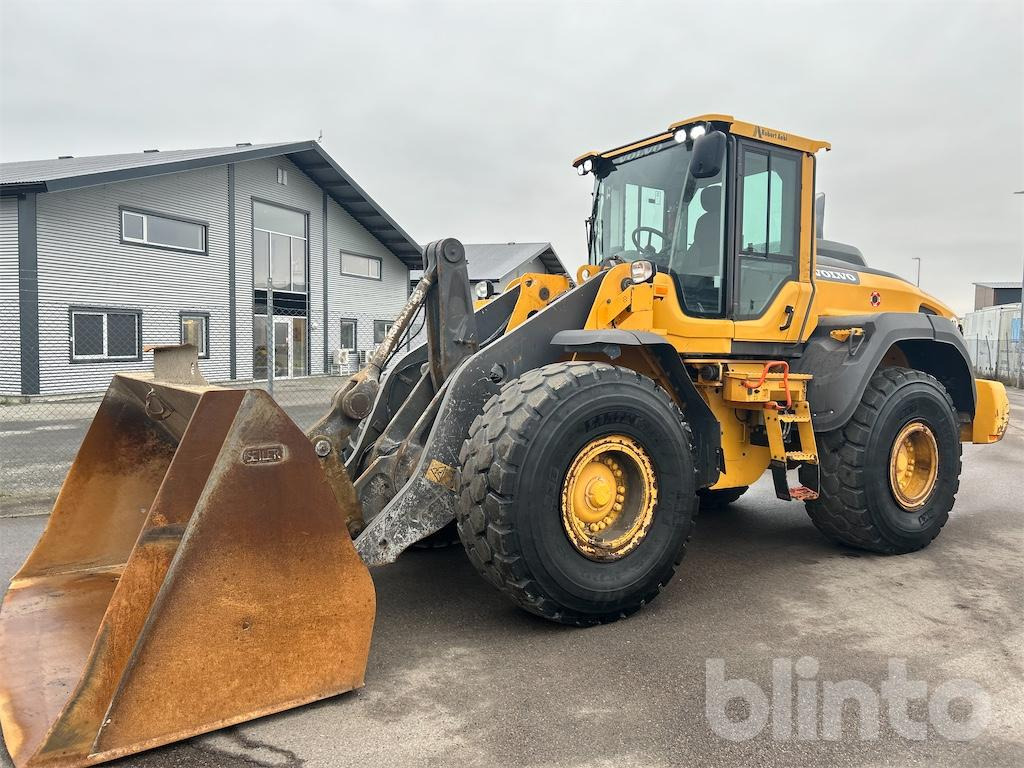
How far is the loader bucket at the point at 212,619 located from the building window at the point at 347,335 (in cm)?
2242

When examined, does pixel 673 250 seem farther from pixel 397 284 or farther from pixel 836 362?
pixel 397 284

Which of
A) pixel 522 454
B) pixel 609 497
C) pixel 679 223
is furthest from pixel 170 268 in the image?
pixel 522 454

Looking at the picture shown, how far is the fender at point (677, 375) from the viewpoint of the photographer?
420 centimetres

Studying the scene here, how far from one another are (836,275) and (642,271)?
2118 millimetres

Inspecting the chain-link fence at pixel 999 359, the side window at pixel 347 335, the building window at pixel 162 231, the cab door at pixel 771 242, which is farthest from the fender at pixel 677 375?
the chain-link fence at pixel 999 359

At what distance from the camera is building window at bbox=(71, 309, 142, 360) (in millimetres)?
17562

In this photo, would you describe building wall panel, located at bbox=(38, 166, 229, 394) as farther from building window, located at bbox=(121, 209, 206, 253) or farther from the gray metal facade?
building window, located at bbox=(121, 209, 206, 253)

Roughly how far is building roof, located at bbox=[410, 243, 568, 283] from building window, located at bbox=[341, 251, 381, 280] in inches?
149

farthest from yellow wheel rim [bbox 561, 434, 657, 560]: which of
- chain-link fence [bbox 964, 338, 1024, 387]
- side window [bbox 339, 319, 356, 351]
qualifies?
chain-link fence [bbox 964, 338, 1024, 387]

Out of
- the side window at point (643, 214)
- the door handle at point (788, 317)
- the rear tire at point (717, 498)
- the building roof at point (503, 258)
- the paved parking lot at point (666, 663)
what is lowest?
the paved parking lot at point (666, 663)

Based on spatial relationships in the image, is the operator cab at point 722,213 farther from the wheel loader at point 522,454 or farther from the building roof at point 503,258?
the building roof at point 503,258

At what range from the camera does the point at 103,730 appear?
2643 mm

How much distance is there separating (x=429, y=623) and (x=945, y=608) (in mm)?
2923

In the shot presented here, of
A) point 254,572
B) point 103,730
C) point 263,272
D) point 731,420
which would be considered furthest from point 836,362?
point 263,272
